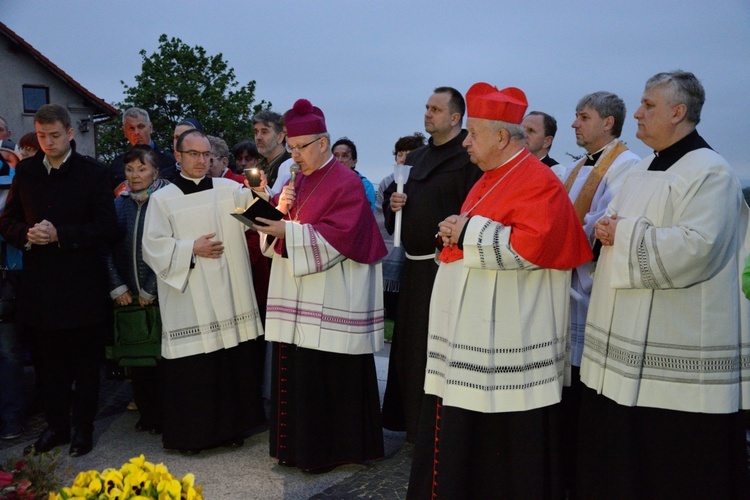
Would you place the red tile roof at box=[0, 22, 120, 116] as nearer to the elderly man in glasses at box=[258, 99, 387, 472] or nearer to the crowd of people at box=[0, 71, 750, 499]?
the crowd of people at box=[0, 71, 750, 499]

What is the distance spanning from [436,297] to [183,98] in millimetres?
40419

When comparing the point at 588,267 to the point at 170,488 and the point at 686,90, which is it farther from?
the point at 170,488

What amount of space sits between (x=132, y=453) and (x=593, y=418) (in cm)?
345

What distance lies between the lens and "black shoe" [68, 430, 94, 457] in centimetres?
526

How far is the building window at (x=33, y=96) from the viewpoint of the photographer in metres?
29.4

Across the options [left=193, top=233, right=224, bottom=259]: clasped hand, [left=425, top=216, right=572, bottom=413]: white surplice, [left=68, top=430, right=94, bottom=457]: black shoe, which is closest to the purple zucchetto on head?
[left=193, top=233, right=224, bottom=259]: clasped hand

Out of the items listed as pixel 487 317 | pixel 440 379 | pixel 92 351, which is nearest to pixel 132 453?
pixel 92 351

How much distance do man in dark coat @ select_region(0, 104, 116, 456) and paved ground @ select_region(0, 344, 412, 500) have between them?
282 millimetres

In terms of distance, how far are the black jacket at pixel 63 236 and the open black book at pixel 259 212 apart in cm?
137

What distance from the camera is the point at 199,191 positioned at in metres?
5.35

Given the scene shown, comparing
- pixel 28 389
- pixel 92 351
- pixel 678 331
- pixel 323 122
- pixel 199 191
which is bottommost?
pixel 28 389

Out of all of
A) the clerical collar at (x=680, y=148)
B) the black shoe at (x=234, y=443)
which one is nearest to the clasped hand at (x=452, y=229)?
the clerical collar at (x=680, y=148)

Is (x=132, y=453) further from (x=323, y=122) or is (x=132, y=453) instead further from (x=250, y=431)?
(x=323, y=122)

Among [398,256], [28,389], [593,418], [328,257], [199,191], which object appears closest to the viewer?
[593,418]
